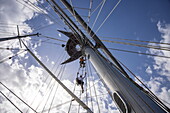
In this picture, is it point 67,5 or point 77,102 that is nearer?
point 77,102

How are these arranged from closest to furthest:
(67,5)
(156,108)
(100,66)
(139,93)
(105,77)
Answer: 1. (156,108)
2. (139,93)
3. (105,77)
4. (100,66)
5. (67,5)

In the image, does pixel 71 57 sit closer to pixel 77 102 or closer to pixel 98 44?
pixel 98 44

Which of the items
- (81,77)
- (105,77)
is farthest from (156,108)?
(81,77)

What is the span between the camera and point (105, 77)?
11.6 ft

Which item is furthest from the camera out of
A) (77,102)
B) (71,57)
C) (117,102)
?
(71,57)

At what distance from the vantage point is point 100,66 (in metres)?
4.07

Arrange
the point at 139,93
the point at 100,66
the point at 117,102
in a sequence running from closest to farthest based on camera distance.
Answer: the point at 139,93 < the point at 117,102 < the point at 100,66

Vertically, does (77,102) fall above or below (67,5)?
below

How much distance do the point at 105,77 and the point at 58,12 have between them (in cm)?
630

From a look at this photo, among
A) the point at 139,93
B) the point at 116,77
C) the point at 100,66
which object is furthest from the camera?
the point at 100,66

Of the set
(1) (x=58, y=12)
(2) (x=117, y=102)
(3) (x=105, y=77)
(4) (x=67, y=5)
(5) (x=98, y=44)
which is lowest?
(2) (x=117, y=102)

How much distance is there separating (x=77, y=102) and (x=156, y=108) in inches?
145

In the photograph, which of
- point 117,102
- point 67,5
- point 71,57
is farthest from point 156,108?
point 71,57

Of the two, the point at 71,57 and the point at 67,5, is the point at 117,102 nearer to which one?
the point at 67,5
